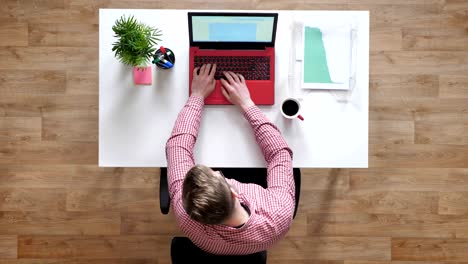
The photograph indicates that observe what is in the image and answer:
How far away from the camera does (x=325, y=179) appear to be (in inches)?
90.2

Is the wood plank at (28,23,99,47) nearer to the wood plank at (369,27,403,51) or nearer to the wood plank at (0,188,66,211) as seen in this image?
the wood plank at (0,188,66,211)

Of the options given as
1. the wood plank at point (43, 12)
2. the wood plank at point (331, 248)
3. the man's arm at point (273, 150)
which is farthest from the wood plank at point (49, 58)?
the wood plank at point (331, 248)

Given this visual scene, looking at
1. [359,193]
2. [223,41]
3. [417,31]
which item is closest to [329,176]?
[359,193]

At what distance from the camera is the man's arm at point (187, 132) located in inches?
57.9

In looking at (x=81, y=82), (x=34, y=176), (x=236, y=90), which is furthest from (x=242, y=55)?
(x=34, y=176)

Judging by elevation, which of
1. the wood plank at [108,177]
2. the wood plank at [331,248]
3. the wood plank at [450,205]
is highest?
the wood plank at [108,177]

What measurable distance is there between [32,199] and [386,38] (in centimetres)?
209

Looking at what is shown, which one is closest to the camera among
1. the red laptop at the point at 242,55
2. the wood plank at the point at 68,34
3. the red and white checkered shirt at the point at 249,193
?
the red and white checkered shirt at the point at 249,193

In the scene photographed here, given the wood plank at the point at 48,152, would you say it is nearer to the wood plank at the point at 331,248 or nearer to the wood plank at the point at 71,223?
the wood plank at the point at 71,223

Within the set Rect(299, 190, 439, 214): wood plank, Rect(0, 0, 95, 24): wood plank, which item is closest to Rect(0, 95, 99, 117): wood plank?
Rect(0, 0, 95, 24): wood plank

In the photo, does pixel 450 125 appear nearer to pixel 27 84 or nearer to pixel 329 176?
pixel 329 176

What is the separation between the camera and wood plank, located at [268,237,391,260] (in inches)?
90.0

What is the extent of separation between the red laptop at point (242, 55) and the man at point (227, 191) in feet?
0.12

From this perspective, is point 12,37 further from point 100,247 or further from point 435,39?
point 435,39
